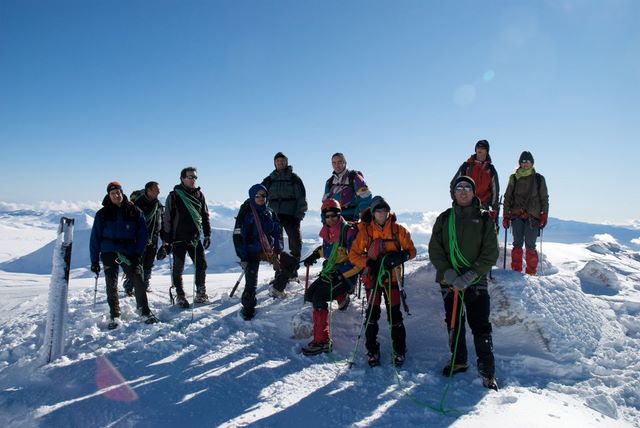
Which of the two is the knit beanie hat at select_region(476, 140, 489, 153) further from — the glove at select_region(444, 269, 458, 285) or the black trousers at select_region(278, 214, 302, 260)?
the black trousers at select_region(278, 214, 302, 260)

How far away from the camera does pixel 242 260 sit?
7.29m

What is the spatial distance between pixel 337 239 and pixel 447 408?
293cm

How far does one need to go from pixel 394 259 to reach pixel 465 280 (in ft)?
3.18

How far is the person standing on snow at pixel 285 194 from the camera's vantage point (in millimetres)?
8648

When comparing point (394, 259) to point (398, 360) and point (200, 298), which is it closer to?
point (398, 360)

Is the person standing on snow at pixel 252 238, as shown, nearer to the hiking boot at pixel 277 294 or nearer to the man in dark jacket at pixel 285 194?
the hiking boot at pixel 277 294

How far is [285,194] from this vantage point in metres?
8.65

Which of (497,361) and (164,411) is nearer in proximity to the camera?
(164,411)

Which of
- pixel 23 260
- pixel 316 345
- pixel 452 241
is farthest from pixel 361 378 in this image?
pixel 23 260

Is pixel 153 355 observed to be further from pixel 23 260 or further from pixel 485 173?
pixel 23 260

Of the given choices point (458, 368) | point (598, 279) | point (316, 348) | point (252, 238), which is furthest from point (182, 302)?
point (598, 279)

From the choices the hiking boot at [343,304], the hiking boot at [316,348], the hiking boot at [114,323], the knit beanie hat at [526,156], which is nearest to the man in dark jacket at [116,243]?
the hiking boot at [114,323]

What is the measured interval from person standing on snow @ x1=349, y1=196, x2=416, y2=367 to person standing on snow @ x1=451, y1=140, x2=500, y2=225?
297 centimetres

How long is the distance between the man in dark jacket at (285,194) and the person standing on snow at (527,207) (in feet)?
15.2
